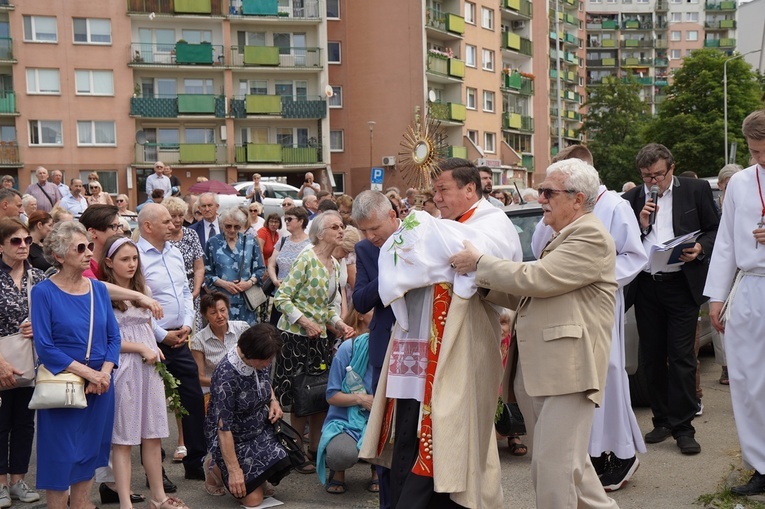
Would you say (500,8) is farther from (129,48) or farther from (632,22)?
(632,22)

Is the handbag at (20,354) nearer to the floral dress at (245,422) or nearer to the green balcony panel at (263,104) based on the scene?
the floral dress at (245,422)

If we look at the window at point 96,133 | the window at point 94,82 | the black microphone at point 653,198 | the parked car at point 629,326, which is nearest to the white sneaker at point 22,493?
the parked car at point 629,326

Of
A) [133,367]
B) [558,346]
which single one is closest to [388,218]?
[558,346]

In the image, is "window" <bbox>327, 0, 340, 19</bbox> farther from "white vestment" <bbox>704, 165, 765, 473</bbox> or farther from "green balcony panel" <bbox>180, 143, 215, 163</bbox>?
"white vestment" <bbox>704, 165, 765, 473</bbox>

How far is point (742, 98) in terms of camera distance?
58031 mm

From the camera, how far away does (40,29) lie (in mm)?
46469

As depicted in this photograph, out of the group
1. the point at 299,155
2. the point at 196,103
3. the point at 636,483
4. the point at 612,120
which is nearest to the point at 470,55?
the point at 299,155

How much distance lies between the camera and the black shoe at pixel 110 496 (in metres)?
6.55

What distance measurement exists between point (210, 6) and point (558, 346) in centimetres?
4733

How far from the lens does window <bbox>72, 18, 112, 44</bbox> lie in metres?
46.9

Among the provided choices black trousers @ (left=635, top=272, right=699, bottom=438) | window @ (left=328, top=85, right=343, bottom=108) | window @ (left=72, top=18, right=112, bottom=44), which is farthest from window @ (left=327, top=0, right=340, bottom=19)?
black trousers @ (left=635, top=272, right=699, bottom=438)

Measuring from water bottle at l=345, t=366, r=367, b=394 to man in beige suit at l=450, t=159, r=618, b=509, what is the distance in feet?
7.29

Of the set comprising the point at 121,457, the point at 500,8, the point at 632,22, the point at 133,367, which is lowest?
the point at 121,457

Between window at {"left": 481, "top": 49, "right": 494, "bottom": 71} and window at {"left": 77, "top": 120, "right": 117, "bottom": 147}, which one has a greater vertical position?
window at {"left": 481, "top": 49, "right": 494, "bottom": 71}
